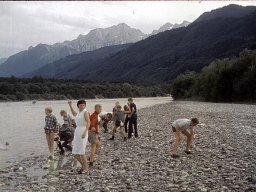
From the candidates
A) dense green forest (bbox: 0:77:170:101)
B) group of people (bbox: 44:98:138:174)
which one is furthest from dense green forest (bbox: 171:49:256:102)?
dense green forest (bbox: 0:77:170:101)

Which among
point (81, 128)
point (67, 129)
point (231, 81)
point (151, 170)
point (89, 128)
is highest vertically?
point (231, 81)

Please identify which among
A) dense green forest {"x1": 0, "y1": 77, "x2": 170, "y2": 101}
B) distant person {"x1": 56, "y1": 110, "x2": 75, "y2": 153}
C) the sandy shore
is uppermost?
dense green forest {"x1": 0, "y1": 77, "x2": 170, "y2": 101}

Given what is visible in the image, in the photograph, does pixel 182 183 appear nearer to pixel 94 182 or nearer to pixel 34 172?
pixel 94 182

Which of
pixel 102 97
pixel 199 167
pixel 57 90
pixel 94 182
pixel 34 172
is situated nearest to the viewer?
pixel 94 182

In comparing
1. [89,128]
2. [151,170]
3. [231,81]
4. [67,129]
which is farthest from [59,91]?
[151,170]

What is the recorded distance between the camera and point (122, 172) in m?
15.5

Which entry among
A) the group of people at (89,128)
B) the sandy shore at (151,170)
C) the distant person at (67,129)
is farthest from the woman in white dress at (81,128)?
the distant person at (67,129)

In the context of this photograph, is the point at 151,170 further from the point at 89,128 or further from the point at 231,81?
the point at 231,81

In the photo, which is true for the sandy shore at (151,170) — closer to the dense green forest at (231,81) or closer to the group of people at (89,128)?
the group of people at (89,128)

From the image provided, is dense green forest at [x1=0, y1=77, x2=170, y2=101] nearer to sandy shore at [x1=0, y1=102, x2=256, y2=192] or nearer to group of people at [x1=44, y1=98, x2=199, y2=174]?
group of people at [x1=44, y1=98, x2=199, y2=174]

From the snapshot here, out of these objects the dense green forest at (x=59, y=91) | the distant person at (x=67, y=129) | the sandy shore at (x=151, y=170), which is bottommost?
the sandy shore at (x=151, y=170)

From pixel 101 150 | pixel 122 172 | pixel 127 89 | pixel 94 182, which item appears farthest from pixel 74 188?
pixel 127 89

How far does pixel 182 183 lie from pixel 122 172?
313 centimetres

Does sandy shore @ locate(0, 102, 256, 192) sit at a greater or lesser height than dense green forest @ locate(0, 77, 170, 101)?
lesser
